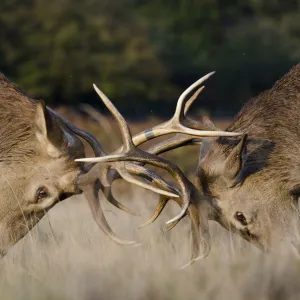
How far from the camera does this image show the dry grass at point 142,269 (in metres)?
8.04

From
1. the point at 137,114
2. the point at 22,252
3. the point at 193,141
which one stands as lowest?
the point at 137,114

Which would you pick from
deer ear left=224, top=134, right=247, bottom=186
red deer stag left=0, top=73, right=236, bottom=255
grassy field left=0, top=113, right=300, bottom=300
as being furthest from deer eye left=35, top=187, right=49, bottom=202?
deer ear left=224, top=134, right=247, bottom=186

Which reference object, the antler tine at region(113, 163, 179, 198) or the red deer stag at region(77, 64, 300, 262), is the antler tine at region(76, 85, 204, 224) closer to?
the red deer stag at region(77, 64, 300, 262)

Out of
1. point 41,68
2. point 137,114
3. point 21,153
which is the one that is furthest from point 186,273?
point 137,114

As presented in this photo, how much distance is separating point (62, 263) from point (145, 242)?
1.12 m

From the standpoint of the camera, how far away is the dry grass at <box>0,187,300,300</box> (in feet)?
26.4

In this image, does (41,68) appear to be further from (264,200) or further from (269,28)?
(264,200)

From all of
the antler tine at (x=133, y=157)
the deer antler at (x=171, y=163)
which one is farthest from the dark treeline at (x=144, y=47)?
the antler tine at (x=133, y=157)

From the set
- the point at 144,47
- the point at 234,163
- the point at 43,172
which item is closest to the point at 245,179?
the point at 234,163

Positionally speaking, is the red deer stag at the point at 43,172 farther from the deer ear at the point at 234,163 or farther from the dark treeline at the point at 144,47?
the dark treeline at the point at 144,47

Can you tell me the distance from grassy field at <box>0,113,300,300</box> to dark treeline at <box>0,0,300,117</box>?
91.9 ft

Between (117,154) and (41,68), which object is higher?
(117,154)

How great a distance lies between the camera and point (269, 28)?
42000 mm

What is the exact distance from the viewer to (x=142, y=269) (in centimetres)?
864
